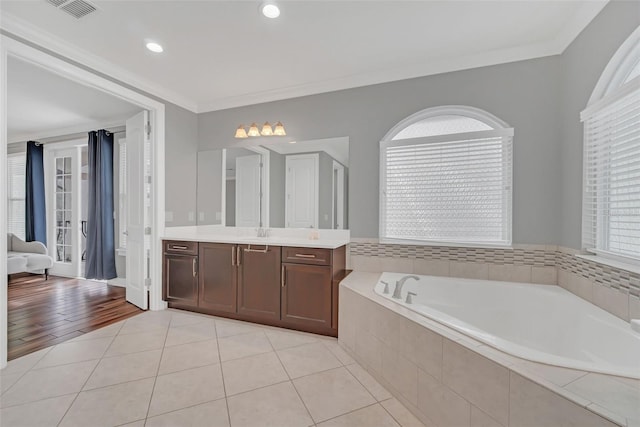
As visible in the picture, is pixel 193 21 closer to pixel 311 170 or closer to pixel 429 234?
pixel 311 170

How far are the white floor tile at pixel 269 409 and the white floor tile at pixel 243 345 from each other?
1.71 feet

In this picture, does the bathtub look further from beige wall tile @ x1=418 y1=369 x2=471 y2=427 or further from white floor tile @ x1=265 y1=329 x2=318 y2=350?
white floor tile @ x1=265 y1=329 x2=318 y2=350

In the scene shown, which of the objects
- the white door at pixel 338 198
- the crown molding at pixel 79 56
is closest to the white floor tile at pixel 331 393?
the white door at pixel 338 198

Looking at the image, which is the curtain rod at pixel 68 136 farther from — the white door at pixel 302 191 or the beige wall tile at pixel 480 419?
the beige wall tile at pixel 480 419

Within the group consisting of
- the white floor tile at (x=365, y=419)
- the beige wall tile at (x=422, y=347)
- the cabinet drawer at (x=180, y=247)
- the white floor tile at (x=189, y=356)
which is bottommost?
the white floor tile at (x=365, y=419)

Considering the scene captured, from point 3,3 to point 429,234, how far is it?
357 cm

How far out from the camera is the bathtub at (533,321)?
1.34 metres

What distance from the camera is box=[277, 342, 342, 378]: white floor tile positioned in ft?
6.91

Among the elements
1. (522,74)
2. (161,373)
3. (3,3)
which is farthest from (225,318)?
(522,74)

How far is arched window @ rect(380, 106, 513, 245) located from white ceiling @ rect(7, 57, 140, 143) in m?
3.26

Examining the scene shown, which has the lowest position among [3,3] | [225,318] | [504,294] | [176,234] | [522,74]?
[225,318]

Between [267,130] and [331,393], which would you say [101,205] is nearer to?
[267,130]

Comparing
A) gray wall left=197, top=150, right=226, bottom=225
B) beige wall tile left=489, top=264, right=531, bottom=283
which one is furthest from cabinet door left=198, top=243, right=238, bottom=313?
beige wall tile left=489, top=264, right=531, bottom=283

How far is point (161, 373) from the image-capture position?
2.04 meters
